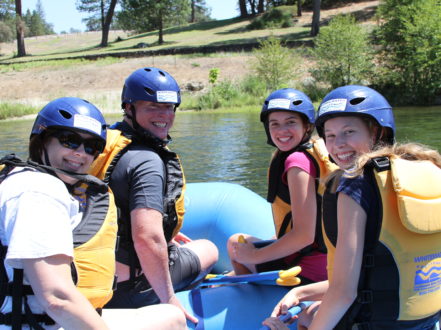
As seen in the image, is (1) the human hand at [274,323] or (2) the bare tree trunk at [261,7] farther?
(2) the bare tree trunk at [261,7]

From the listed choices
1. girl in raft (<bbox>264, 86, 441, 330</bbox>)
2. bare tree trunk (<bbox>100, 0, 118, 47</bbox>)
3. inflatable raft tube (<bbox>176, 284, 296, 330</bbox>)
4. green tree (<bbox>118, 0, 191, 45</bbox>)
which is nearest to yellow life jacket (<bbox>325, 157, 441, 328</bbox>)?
girl in raft (<bbox>264, 86, 441, 330</bbox>)

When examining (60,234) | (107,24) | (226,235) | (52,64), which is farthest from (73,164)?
(107,24)

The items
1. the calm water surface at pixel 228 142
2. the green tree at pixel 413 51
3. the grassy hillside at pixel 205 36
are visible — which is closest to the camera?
the calm water surface at pixel 228 142

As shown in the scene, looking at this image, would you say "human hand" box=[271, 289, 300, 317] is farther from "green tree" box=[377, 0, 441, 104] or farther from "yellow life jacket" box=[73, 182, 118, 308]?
"green tree" box=[377, 0, 441, 104]

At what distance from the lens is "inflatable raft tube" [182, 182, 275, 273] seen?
11.8 feet

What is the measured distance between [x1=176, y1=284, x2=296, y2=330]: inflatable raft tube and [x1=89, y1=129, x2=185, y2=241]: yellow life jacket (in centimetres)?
36

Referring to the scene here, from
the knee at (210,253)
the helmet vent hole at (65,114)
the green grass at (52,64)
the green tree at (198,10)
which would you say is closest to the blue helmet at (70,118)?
the helmet vent hole at (65,114)

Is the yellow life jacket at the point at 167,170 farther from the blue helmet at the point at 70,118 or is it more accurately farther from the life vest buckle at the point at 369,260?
the life vest buckle at the point at 369,260

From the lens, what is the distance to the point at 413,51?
23891 mm

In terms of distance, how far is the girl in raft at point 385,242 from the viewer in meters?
1.65

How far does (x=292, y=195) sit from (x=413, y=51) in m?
24.2

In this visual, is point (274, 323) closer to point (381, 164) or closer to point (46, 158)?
point (381, 164)

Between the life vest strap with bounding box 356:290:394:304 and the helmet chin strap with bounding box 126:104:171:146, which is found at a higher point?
the helmet chin strap with bounding box 126:104:171:146

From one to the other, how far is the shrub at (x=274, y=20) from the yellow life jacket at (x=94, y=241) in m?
38.3
